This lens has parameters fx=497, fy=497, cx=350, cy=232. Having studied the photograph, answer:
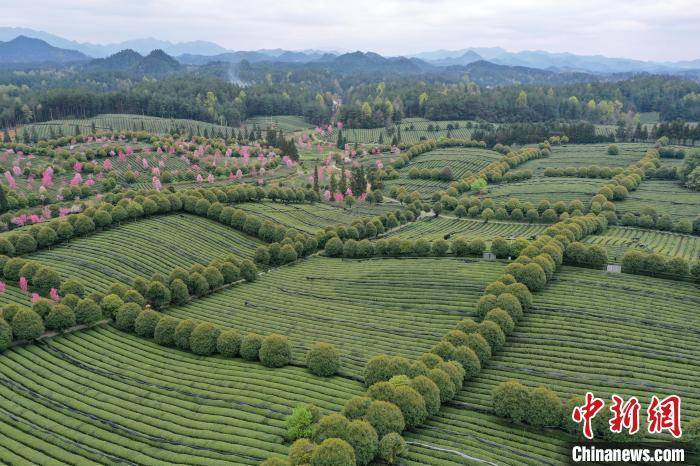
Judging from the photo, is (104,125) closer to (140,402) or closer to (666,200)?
(140,402)

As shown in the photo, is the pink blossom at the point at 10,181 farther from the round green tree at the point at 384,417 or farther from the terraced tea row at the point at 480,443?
the terraced tea row at the point at 480,443

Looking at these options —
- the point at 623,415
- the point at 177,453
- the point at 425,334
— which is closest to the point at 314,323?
the point at 425,334

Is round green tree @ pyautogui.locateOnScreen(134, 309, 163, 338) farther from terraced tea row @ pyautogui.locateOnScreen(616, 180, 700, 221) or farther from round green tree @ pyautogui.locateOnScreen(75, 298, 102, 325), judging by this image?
terraced tea row @ pyautogui.locateOnScreen(616, 180, 700, 221)

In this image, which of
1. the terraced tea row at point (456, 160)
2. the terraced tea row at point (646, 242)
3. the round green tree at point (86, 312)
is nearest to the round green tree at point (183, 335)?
the round green tree at point (86, 312)

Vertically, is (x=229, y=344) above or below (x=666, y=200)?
below

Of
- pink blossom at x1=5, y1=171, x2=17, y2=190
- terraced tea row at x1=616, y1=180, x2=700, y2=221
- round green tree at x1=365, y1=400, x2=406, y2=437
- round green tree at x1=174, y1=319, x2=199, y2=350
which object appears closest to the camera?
round green tree at x1=365, y1=400, x2=406, y2=437

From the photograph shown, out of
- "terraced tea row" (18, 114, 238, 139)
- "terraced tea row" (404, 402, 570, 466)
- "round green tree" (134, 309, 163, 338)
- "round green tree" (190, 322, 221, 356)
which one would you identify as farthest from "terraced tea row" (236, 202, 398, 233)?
"terraced tea row" (18, 114, 238, 139)

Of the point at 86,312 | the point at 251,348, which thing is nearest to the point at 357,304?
the point at 251,348
